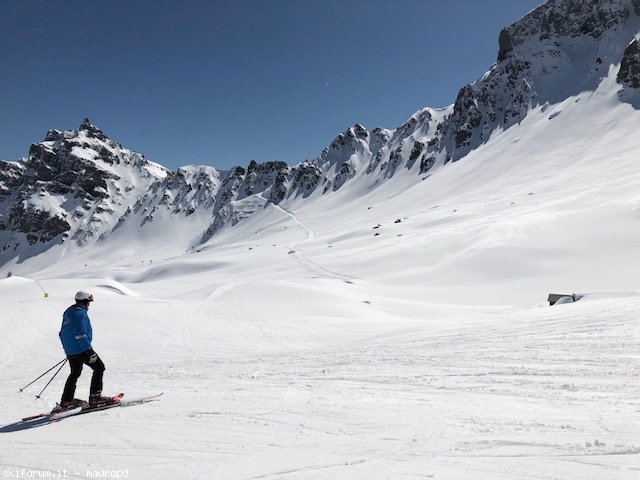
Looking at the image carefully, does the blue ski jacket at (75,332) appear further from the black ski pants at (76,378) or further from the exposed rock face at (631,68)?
the exposed rock face at (631,68)

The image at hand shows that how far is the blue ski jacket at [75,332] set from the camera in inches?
296

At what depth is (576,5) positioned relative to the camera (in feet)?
446

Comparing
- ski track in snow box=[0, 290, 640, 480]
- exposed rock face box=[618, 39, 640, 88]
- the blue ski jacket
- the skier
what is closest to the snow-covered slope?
ski track in snow box=[0, 290, 640, 480]

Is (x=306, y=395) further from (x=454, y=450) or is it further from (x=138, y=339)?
(x=138, y=339)

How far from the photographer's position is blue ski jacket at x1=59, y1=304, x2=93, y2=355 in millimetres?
7527

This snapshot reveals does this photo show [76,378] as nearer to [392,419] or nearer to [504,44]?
[392,419]

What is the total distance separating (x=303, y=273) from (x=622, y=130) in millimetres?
78412

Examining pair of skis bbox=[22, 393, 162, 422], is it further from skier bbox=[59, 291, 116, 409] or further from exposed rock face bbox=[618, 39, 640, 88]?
exposed rock face bbox=[618, 39, 640, 88]

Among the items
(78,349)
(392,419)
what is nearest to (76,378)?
(78,349)

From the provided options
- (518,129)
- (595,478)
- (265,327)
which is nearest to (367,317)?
(265,327)

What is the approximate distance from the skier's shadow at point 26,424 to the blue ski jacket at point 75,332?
1200 mm

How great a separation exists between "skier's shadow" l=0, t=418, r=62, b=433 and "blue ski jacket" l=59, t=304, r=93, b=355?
1.20m

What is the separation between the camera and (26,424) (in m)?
6.93

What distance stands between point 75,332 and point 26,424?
168 centimetres
